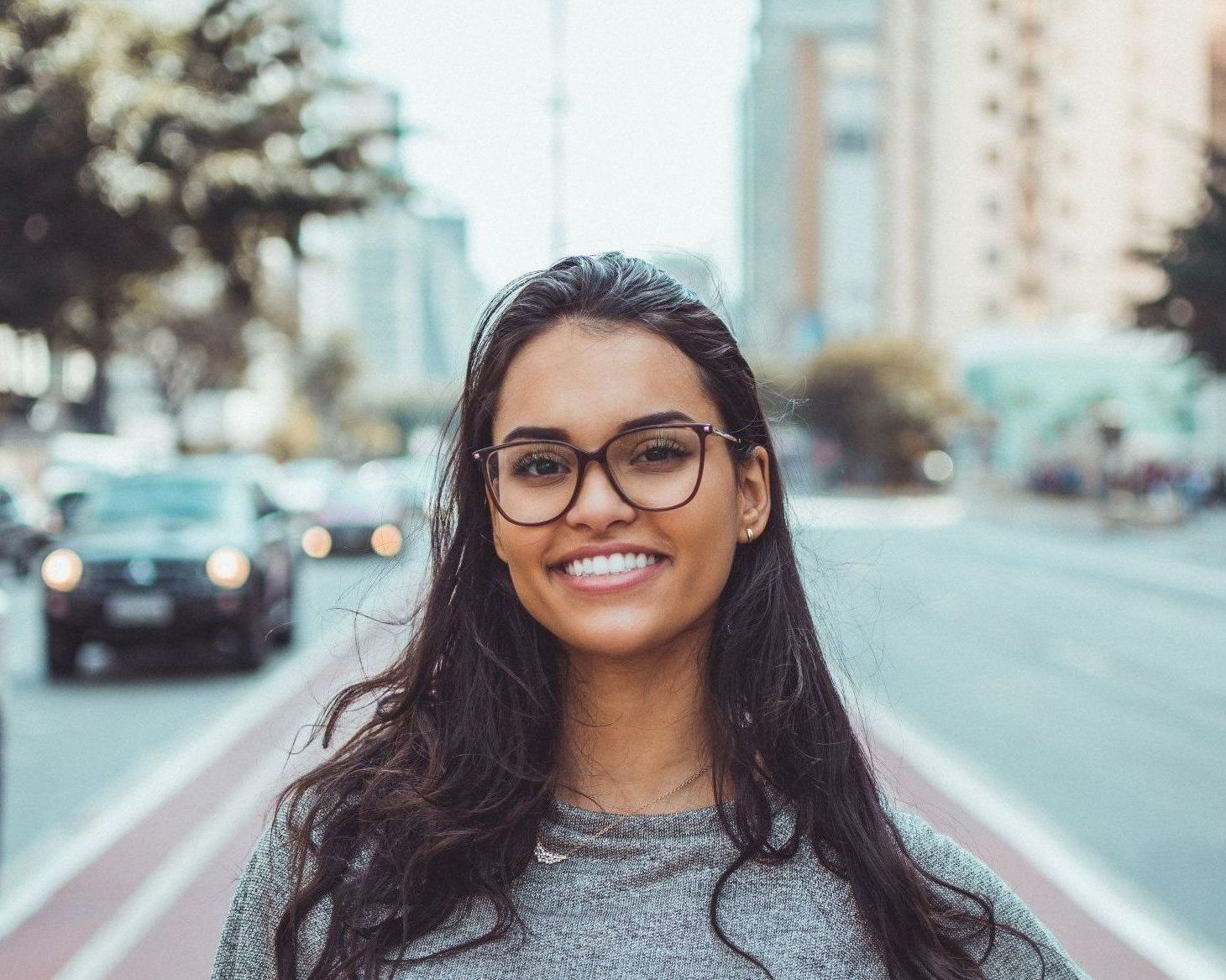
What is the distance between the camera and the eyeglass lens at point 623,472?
1.94 m

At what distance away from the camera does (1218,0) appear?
96125mm

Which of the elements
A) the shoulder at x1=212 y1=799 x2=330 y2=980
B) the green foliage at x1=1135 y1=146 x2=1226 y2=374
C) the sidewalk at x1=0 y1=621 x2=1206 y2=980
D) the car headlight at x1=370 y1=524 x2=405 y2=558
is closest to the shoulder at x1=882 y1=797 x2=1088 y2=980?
the shoulder at x1=212 y1=799 x2=330 y2=980

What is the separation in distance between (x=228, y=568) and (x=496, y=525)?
10.9 meters

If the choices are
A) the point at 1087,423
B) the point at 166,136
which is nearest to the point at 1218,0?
the point at 1087,423

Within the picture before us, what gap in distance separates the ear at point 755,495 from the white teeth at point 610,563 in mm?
222

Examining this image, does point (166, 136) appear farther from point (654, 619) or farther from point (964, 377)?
point (964, 377)

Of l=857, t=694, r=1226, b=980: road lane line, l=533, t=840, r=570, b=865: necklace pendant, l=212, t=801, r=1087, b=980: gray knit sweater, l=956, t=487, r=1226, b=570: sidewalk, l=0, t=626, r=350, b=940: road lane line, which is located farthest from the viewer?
l=956, t=487, r=1226, b=570: sidewalk

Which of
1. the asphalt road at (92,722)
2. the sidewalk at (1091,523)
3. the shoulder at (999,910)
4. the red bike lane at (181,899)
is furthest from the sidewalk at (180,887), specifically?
the sidewalk at (1091,523)

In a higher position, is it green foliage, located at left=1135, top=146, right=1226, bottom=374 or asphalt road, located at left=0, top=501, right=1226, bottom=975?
green foliage, located at left=1135, top=146, right=1226, bottom=374

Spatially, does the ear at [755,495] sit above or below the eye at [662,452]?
below

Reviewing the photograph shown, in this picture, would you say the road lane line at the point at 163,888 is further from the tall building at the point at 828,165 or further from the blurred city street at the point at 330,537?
the tall building at the point at 828,165

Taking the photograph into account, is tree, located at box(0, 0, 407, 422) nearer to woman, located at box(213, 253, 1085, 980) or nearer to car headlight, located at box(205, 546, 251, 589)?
car headlight, located at box(205, 546, 251, 589)

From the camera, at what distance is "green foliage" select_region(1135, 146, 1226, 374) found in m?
24.3

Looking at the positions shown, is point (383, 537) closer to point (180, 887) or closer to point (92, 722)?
point (92, 722)
